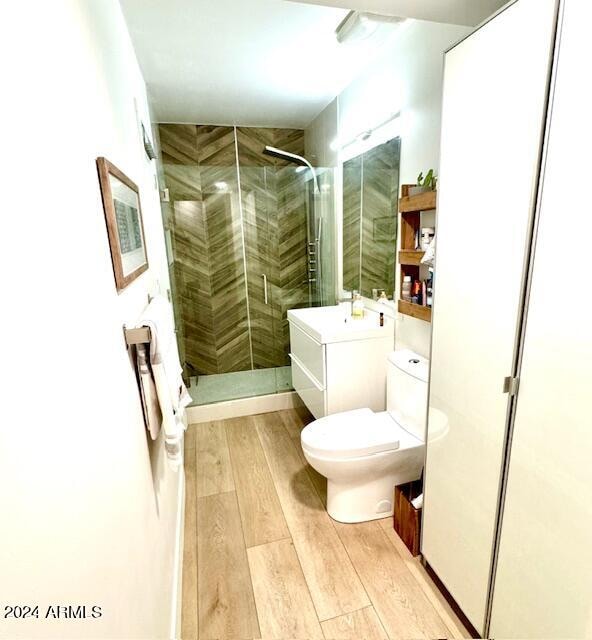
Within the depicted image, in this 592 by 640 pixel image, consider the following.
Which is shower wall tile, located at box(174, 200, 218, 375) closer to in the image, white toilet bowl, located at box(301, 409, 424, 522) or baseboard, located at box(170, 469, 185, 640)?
baseboard, located at box(170, 469, 185, 640)

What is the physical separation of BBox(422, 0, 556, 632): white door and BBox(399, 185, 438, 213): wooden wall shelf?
1.23 ft

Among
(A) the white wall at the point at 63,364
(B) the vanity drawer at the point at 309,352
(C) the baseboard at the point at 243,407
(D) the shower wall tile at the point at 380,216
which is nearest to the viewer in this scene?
(A) the white wall at the point at 63,364

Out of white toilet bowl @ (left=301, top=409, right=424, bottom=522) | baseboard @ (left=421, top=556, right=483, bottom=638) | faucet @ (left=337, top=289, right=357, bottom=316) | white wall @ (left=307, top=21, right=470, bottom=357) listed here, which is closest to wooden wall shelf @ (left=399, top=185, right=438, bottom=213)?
white wall @ (left=307, top=21, right=470, bottom=357)

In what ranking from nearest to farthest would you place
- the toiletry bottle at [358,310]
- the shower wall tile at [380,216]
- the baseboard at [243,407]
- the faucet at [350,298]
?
the shower wall tile at [380,216] < the toiletry bottle at [358,310] < the faucet at [350,298] < the baseboard at [243,407]

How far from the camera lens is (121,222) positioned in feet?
3.42

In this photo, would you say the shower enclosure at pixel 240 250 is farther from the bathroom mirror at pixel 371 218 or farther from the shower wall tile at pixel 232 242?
the bathroom mirror at pixel 371 218

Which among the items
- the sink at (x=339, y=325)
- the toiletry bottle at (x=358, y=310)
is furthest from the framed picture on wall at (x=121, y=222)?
the toiletry bottle at (x=358, y=310)

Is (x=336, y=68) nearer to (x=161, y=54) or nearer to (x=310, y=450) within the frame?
(x=161, y=54)

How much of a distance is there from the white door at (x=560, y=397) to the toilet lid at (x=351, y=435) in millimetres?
697

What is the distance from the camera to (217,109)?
113 inches

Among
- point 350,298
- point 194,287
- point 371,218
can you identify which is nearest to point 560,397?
point 371,218

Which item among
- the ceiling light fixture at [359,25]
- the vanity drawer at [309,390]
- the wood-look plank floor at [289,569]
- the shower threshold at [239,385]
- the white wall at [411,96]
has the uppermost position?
the ceiling light fixture at [359,25]

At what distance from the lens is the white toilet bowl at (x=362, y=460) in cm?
171

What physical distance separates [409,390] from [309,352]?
0.77m
